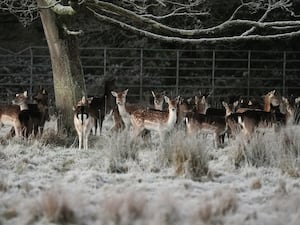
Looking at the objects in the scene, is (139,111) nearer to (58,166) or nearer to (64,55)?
(64,55)

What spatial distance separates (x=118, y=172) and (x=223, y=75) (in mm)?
17496

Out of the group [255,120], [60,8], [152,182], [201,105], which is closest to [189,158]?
[152,182]

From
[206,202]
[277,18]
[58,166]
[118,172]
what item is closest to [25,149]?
[58,166]

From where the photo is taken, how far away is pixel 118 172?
1005 cm

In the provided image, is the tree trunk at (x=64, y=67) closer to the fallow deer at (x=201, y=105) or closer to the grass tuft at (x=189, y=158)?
the fallow deer at (x=201, y=105)

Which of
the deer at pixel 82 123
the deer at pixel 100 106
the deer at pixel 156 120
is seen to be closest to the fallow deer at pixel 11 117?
the deer at pixel 82 123

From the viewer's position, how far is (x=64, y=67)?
1438 centimetres

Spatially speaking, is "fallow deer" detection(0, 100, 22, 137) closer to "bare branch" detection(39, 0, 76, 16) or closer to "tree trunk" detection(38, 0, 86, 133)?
"tree trunk" detection(38, 0, 86, 133)

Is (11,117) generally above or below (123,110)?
below

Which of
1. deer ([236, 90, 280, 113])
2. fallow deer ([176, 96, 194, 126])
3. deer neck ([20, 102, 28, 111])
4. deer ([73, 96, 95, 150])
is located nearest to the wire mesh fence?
deer ([236, 90, 280, 113])

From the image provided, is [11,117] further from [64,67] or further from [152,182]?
[152,182]

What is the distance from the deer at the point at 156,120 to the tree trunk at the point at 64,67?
5.39 ft

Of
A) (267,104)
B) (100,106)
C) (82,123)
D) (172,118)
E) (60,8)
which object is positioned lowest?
(82,123)

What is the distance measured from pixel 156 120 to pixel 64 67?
2562 mm
